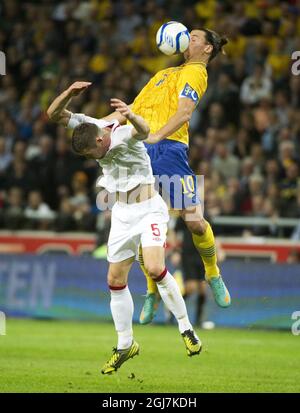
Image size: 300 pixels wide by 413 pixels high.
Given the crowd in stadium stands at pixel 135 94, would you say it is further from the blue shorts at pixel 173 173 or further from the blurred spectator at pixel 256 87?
the blue shorts at pixel 173 173

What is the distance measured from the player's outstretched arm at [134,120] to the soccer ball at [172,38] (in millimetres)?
1424

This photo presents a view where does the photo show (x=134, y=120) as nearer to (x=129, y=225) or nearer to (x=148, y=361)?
(x=129, y=225)

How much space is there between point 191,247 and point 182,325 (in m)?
7.95

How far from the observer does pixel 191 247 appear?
1884 cm

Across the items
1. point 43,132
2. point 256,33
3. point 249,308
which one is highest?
point 256,33

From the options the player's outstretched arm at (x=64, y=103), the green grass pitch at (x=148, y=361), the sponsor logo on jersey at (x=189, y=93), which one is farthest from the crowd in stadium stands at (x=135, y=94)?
the player's outstretched arm at (x=64, y=103)

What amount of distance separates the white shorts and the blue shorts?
66 cm

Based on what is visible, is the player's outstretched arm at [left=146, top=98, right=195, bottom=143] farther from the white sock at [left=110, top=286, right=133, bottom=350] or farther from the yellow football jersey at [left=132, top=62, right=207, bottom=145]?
the white sock at [left=110, top=286, right=133, bottom=350]

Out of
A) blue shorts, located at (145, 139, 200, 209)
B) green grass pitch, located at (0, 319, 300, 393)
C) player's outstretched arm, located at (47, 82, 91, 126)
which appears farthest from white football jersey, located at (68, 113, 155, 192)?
green grass pitch, located at (0, 319, 300, 393)

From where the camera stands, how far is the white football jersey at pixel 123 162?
10508 mm

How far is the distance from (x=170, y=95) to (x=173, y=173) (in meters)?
0.84
